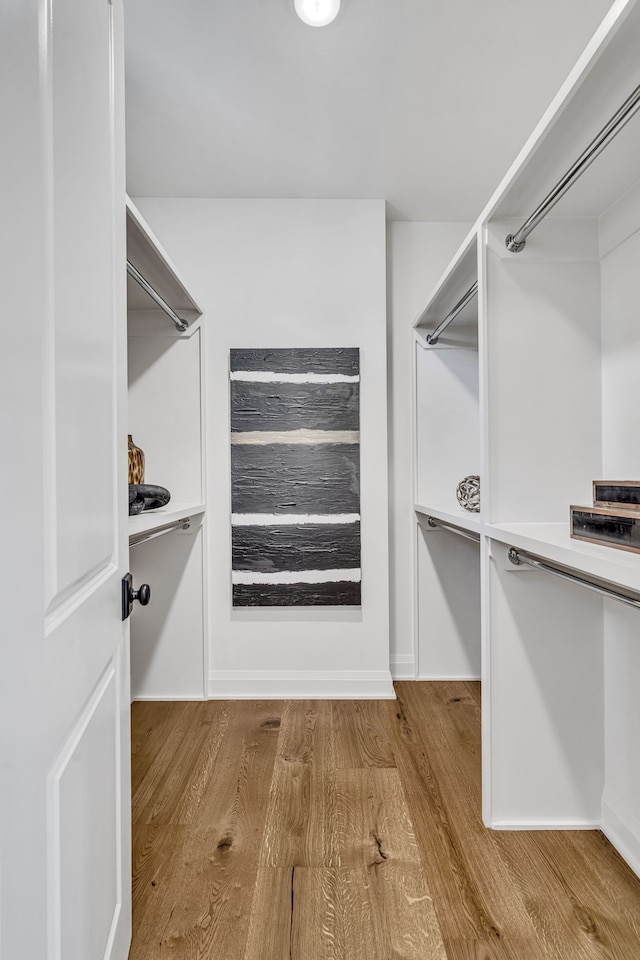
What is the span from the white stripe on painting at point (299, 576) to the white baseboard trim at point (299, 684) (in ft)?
1.54

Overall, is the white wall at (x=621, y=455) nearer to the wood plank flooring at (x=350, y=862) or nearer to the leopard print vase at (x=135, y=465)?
the wood plank flooring at (x=350, y=862)

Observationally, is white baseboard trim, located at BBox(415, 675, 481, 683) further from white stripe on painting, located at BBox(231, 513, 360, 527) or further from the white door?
the white door

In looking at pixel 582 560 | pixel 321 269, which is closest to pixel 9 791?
pixel 582 560

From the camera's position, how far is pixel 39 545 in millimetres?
713

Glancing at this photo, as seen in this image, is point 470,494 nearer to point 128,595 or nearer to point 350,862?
point 350,862

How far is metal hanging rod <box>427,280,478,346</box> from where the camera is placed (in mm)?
2200

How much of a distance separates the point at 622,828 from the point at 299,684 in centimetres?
163

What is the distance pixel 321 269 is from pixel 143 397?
3.73 ft

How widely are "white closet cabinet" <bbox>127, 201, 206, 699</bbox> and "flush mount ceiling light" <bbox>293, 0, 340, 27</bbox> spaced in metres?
1.42

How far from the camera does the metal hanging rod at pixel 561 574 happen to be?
123 centimetres

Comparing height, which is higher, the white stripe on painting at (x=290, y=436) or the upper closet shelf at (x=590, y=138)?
the upper closet shelf at (x=590, y=138)

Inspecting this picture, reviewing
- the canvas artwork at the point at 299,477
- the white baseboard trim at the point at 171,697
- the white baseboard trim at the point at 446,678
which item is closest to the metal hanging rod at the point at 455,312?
the canvas artwork at the point at 299,477

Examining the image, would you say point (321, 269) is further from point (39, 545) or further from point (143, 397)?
point (39, 545)

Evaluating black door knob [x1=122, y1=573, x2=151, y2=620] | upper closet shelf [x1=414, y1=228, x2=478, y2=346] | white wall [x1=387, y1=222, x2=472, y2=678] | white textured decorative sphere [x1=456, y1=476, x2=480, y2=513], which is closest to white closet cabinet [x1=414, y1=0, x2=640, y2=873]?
upper closet shelf [x1=414, y1=228, x2=478, y2=346]
